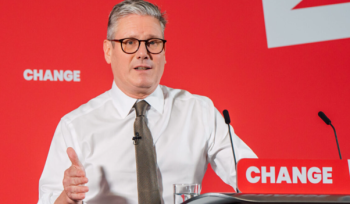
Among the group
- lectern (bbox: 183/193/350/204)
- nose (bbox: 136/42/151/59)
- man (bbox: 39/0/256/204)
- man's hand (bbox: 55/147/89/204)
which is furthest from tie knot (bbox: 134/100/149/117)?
lectern (bbox: 183/193/350/204)

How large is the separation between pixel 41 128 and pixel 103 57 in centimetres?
51

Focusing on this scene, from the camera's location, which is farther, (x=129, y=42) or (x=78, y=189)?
(x=129, y=42)

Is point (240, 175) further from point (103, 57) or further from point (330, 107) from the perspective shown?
point (330, 107)

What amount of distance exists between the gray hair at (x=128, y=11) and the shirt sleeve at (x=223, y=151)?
0.63m

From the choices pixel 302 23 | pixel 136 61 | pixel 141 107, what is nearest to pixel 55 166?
→ pixel 141 107

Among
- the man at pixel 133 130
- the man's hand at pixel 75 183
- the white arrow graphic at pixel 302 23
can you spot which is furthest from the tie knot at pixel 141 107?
the white arrow graphic at pixel 302 23

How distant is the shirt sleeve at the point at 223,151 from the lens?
1.85 meters

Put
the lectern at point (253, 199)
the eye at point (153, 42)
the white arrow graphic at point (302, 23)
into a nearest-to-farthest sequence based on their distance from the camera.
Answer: the lectern at point (253, 199) < the eye at point (153, 42) < the white arrow graphic at point (302, 23)

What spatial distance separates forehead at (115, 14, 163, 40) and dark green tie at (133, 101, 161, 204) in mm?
450

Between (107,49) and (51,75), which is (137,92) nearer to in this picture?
(107,49)

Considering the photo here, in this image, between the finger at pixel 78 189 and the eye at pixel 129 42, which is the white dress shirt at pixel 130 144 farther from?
the finger at pixel 78 189

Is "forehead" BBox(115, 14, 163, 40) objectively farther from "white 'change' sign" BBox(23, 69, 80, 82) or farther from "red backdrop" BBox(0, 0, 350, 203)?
"white 'change' sign" BBox(23, 69, 80, 82)

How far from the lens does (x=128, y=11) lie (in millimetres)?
1895

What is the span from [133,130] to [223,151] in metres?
0.48
